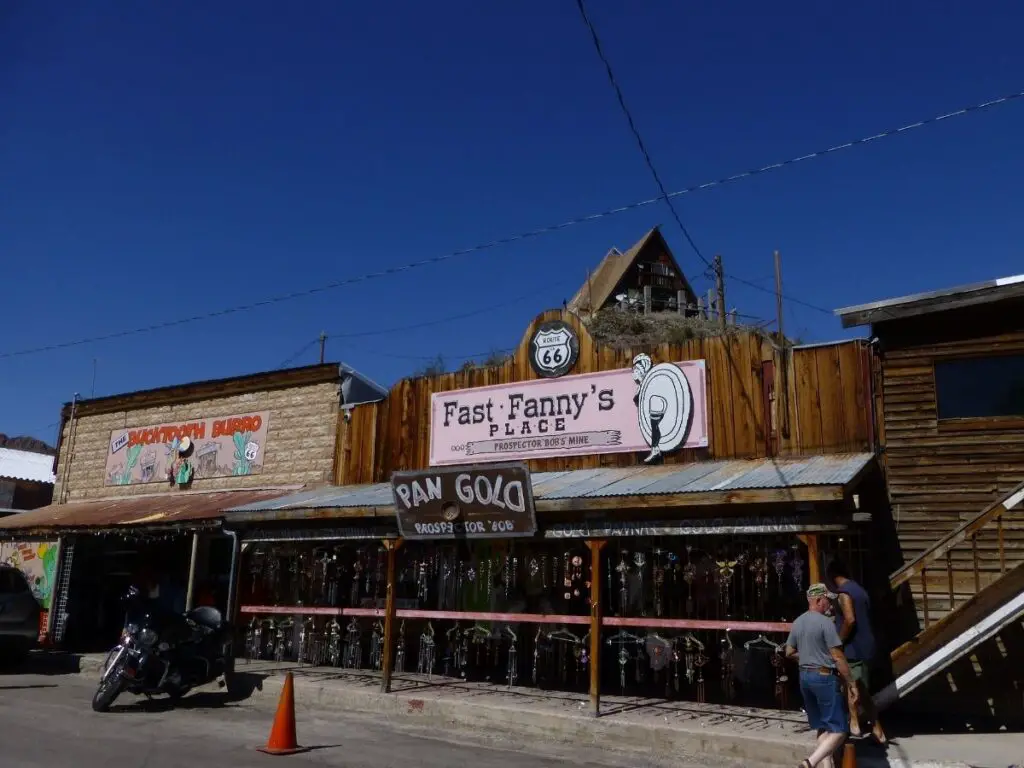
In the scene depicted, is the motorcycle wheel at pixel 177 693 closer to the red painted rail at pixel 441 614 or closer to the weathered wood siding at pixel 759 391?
the red painted rail at pixel 441 614

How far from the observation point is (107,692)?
37.8ft

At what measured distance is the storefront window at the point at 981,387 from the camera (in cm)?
1057

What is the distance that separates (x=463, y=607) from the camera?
1427 centimetres

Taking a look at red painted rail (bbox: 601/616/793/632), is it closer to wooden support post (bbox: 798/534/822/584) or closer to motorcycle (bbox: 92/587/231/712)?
wooden support post (bbox: 798/534/822/584)

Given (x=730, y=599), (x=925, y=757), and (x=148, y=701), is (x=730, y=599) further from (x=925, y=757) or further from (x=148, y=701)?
(x=148, y=701)

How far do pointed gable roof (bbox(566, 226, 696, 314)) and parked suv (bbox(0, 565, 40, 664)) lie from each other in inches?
1242

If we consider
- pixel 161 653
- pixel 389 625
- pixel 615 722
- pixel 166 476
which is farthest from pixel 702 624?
pixel 166 476

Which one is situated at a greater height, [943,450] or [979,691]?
[943,450]

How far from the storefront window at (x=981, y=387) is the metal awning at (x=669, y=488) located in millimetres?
1273

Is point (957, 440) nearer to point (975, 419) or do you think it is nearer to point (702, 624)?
point (975, 419)

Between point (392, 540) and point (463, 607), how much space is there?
96.8 inches

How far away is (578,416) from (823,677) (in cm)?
672

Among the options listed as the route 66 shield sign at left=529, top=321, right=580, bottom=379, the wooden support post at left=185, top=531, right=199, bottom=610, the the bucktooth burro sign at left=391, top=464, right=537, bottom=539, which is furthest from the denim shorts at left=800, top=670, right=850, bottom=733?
the wooden support post at left=185, top=531, right=199, bottom=610

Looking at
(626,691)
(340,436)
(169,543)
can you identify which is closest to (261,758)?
(626,691)
